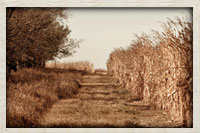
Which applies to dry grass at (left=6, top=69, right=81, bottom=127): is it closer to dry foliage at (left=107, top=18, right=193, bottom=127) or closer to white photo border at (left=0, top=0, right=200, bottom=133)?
white photo border at (left=0, top=0, right=200, bottom=133)

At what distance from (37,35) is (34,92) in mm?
989

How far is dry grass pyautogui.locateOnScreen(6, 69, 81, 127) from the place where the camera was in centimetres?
605

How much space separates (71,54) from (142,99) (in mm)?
1658

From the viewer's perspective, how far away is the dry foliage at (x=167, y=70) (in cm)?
599

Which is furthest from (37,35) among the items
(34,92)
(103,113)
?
(103,113)

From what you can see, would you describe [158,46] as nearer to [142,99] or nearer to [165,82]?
[165,82]

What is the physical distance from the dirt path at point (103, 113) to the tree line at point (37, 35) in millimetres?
946

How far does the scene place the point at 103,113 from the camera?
6.70m

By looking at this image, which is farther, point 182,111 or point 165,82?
point 165,82

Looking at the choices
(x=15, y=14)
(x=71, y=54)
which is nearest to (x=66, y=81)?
(x=71, y=54)

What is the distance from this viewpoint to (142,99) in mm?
8336

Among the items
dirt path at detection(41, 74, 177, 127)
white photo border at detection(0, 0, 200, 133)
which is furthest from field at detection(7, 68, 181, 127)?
white photo border at detection(0, 0, 200, 133)
